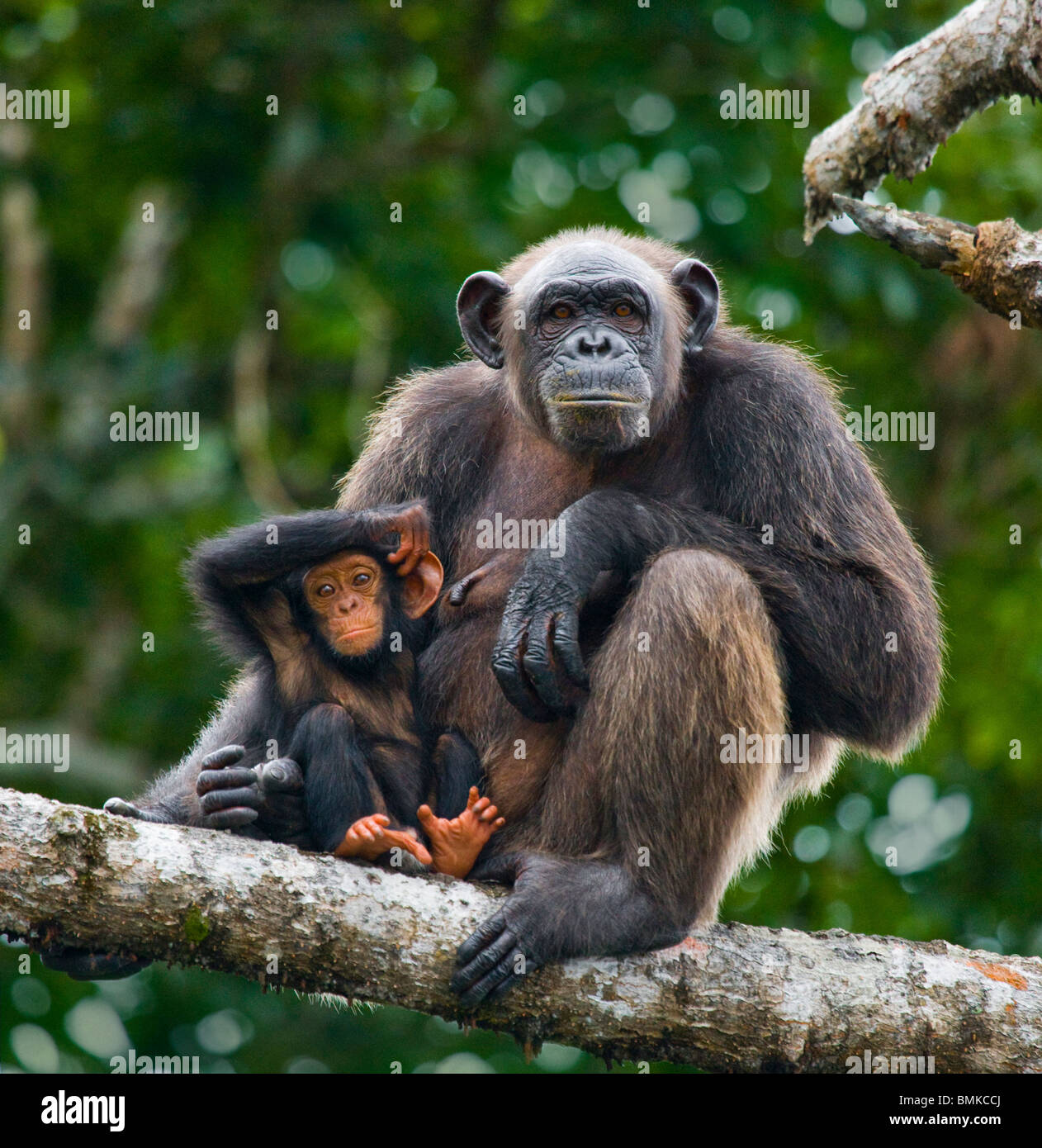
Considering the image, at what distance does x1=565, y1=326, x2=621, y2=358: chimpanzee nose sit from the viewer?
7.30m

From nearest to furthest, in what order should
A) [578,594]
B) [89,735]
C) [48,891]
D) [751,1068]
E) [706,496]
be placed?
[48,891], [751,1068], [578,594], [706,496], [89,735]

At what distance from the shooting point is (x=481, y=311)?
26.9ft

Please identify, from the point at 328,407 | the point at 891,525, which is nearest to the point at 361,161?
the point at 328,407

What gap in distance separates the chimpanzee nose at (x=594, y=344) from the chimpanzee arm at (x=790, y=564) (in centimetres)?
66

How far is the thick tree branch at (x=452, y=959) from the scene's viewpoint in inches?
230

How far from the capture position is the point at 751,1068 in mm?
6508

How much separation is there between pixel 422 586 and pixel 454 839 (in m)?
1.40

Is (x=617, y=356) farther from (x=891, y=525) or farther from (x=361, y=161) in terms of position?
(x=361, y=161)

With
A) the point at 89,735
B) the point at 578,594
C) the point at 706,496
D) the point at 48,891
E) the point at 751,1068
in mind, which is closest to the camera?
the point at 48,891

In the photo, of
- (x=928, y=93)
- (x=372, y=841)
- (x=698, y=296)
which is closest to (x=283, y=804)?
(x=372, y=841)

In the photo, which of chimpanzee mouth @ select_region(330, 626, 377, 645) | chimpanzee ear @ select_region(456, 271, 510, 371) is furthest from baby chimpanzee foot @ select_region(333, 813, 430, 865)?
chimpanzee ear @ select_region(456, 271, 510, 371)

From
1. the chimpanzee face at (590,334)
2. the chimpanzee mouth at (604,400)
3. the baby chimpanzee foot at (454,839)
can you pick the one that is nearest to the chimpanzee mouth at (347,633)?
the baby chimpanzee foot at (454,839)

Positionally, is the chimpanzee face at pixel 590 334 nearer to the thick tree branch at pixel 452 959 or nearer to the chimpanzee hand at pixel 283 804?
the chimpanzee hand at pixel 283 804
